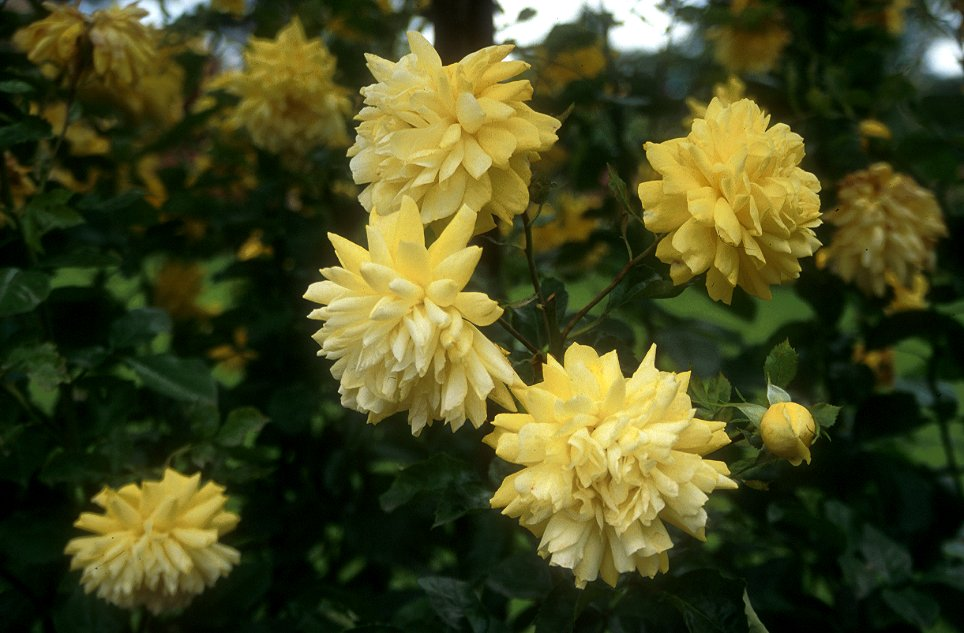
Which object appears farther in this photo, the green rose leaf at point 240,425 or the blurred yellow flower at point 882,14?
the blurred yellow flower at point 882,14

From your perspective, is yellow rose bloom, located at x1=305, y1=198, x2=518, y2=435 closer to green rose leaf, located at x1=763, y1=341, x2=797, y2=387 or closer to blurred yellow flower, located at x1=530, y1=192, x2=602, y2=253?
green rose leaf, located at x1=763, y1=341, x2=797, y2=387

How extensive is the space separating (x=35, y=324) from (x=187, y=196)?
358 mm

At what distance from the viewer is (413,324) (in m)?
Answer: 0.60

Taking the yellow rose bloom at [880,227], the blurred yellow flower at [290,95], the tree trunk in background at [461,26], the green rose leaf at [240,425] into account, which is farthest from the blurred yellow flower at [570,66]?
the green rose leaf at [240,425]

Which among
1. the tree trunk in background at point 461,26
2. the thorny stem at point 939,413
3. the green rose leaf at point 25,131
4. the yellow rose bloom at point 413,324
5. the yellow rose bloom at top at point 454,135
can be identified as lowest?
the thorny stem at point 939,413

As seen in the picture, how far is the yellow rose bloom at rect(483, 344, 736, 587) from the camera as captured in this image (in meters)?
0.60

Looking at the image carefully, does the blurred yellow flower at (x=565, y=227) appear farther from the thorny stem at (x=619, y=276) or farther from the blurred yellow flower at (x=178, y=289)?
the thorny stem at (x=619, y=276)

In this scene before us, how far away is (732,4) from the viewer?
6.02 ft

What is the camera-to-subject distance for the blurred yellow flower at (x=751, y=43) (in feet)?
5.58

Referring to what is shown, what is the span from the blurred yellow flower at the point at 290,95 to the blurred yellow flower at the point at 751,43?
0.76 metres

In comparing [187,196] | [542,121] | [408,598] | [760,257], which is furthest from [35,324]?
[760,257]

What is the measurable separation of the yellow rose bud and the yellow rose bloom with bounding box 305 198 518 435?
18 centimetres

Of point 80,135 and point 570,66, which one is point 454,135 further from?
point 80,135

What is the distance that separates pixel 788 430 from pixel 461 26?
769 mm
